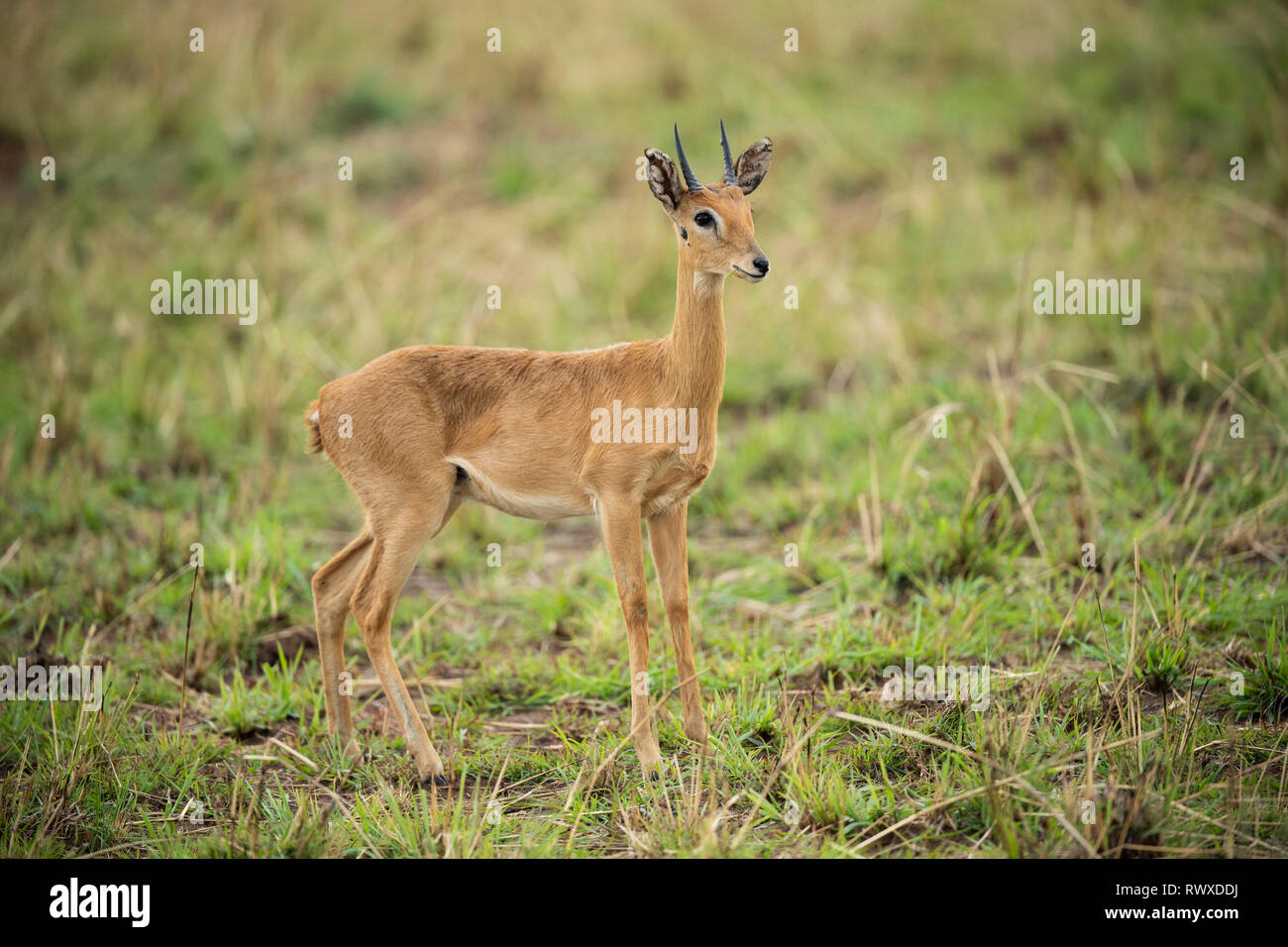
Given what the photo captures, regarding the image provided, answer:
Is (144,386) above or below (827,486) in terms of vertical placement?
above

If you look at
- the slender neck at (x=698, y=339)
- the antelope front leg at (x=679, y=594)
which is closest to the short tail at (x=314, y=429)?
the antelope front leg at (x=679, y=594)

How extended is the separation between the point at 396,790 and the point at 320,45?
39.7 feet

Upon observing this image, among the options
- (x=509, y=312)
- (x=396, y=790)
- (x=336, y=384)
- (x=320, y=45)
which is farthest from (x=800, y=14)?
(x=396, y=790)

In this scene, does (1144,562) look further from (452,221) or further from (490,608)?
(452,221)

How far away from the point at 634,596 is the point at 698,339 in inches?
44.4

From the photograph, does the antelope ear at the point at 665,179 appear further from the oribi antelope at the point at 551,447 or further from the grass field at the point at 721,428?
the grass field at the point at 721,428

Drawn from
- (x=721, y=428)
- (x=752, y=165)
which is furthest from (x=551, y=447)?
(x=721, y=428)

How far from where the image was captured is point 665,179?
16.5 feet

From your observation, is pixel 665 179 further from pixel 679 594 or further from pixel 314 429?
pixel 314 429

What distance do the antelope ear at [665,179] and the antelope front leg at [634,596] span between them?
128cm

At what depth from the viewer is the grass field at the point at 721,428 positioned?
5199 mm

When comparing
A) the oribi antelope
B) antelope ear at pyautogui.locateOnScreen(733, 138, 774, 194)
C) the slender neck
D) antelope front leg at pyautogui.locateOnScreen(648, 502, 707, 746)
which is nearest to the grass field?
antelope front leg at pyautogui.locateOnScreen(648, 502, 707, 746)

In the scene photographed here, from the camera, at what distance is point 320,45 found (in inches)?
595

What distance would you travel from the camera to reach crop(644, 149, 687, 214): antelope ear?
16.2 feet
